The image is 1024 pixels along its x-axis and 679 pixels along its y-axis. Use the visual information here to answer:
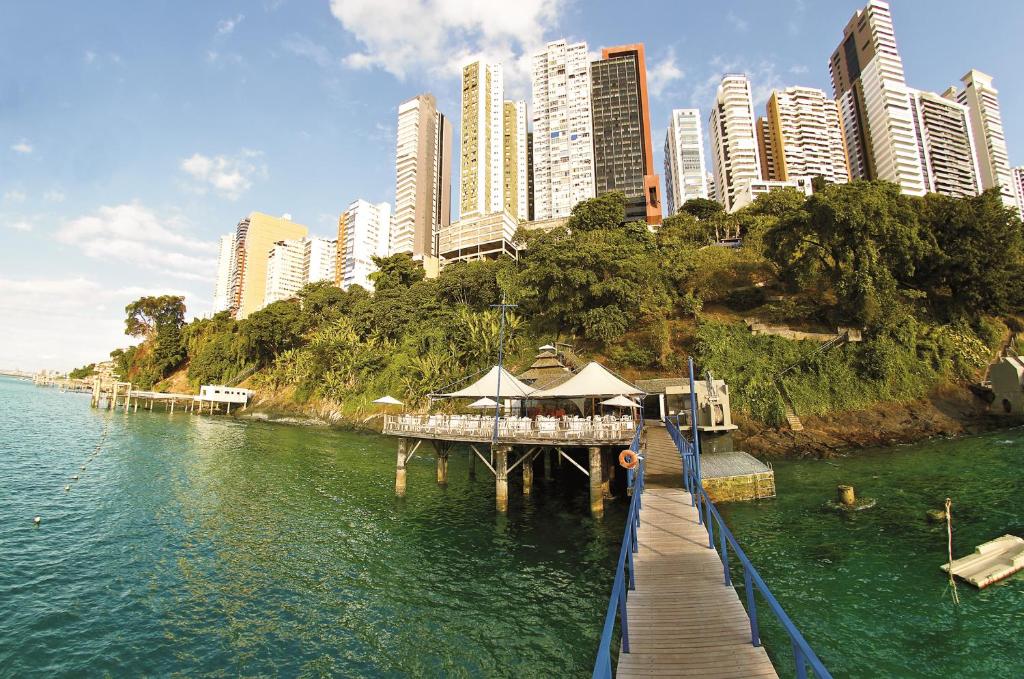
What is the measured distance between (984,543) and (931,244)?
109ft

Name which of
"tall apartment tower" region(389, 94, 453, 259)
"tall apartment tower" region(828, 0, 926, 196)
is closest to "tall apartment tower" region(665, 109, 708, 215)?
"tall apartment tower" region(828, 0, 926, 196)

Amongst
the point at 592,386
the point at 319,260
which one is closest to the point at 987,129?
the point at 592,386

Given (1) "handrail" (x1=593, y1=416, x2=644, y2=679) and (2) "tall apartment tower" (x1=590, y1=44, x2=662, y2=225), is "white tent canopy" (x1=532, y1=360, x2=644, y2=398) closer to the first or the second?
(1) "handrail" (x1=593, y1=416, x2=644, y2=679)

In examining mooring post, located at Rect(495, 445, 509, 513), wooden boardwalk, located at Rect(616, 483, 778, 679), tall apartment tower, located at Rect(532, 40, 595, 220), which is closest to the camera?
wooden boardwalk, located at Rect(616, 483, 778, 679)

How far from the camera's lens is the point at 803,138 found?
121m

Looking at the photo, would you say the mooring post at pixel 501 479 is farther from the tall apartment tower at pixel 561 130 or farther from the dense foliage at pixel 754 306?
the tall apartment tower at pixel 561 130

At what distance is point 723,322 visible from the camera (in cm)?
4188

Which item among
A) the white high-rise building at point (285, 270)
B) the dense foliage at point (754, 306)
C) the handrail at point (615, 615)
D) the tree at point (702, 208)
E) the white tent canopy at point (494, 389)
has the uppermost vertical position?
the white high-rise building at point (285, 270)

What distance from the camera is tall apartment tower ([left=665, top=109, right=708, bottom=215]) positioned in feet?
446

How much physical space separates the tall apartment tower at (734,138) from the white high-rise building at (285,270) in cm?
14935

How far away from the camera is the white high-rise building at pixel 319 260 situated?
567 ft

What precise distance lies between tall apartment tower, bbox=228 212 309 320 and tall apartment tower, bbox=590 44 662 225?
444 ft

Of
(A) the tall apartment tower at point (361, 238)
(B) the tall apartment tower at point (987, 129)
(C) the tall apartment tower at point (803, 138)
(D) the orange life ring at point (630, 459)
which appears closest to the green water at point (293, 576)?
(D) the orange life ring at point (630, 459)

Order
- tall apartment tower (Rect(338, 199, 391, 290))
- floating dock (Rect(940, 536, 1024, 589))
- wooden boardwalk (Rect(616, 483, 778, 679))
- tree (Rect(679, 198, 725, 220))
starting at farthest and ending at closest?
tall apartment tower (Rect(338, 199, 391, 290))
tree (Rect(679, 198, 725, 220))
floating dock (Rect(940, 536, 1024, 589))
wooden boardwalk (Rect(616, 483, 778, 679))
